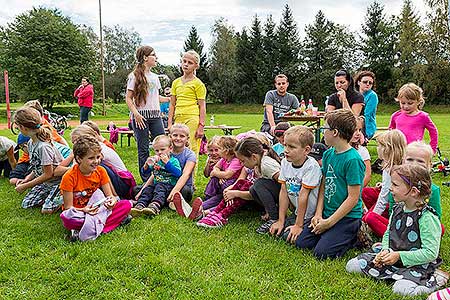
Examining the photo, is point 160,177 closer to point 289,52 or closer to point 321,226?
point 321,226

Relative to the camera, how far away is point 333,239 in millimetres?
3195

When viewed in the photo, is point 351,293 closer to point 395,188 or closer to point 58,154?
point 395,188

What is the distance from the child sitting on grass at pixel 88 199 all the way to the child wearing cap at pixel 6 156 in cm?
288

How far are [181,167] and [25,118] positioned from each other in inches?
67.3

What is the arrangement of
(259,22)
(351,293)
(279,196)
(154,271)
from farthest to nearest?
(259,22)
(279,196)
(154,271)
(351,293)

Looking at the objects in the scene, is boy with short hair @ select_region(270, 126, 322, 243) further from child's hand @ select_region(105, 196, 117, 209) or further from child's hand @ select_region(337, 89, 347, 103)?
child's hand @ select_region(337, 89, 347, 103)

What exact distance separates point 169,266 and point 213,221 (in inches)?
38.5

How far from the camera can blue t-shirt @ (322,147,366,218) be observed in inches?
125

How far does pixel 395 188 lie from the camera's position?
106 inches

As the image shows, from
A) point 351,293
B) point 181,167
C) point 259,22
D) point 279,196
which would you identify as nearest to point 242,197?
point 279,196

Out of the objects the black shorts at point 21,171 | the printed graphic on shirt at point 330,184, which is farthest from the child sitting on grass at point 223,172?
the black shorts at point 21,171

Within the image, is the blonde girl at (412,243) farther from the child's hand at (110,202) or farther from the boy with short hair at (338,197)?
the child's hand at (110,202)

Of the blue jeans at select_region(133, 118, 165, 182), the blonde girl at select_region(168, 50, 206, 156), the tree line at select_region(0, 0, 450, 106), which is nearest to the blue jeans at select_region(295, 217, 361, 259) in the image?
the blonde girl at select_region(168, 50, 206, 156)

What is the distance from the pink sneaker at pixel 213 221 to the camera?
391 centimetres
